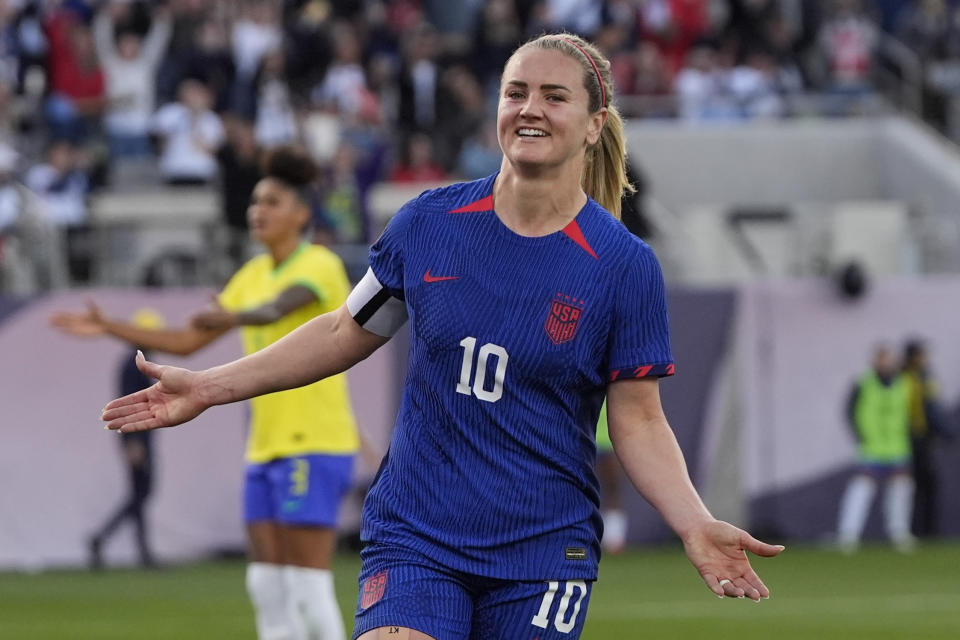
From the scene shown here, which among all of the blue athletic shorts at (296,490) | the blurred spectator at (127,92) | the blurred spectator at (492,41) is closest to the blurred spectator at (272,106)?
the blurred spectator at (127,92)

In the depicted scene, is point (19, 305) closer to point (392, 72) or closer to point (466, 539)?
point (392, 72)

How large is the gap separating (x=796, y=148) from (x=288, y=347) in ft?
67.9

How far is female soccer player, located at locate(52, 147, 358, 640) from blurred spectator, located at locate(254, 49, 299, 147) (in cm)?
1196

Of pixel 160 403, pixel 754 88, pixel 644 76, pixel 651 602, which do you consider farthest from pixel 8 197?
pixel 160 403

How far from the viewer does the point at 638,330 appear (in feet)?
16.4

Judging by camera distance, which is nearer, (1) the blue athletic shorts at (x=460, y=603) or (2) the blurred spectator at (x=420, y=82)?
(1) the blue athletic shorts at (x=460, y=603)

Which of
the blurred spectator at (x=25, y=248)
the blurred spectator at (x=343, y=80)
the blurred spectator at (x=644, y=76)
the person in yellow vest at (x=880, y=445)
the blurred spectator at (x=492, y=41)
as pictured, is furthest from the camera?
the blurred spectator at (x=644, y=76)

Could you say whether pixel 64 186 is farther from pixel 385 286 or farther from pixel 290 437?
pixel 385 286

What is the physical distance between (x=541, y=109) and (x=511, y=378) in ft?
2.21

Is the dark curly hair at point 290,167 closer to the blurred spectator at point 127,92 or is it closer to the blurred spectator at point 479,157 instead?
the blurred spectator at point 479,157

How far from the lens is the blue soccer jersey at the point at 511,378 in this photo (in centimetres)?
492

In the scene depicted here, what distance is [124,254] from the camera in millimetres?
19250

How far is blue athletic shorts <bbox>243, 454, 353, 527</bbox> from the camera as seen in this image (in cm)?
→ 896

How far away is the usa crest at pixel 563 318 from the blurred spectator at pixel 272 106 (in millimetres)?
16395
